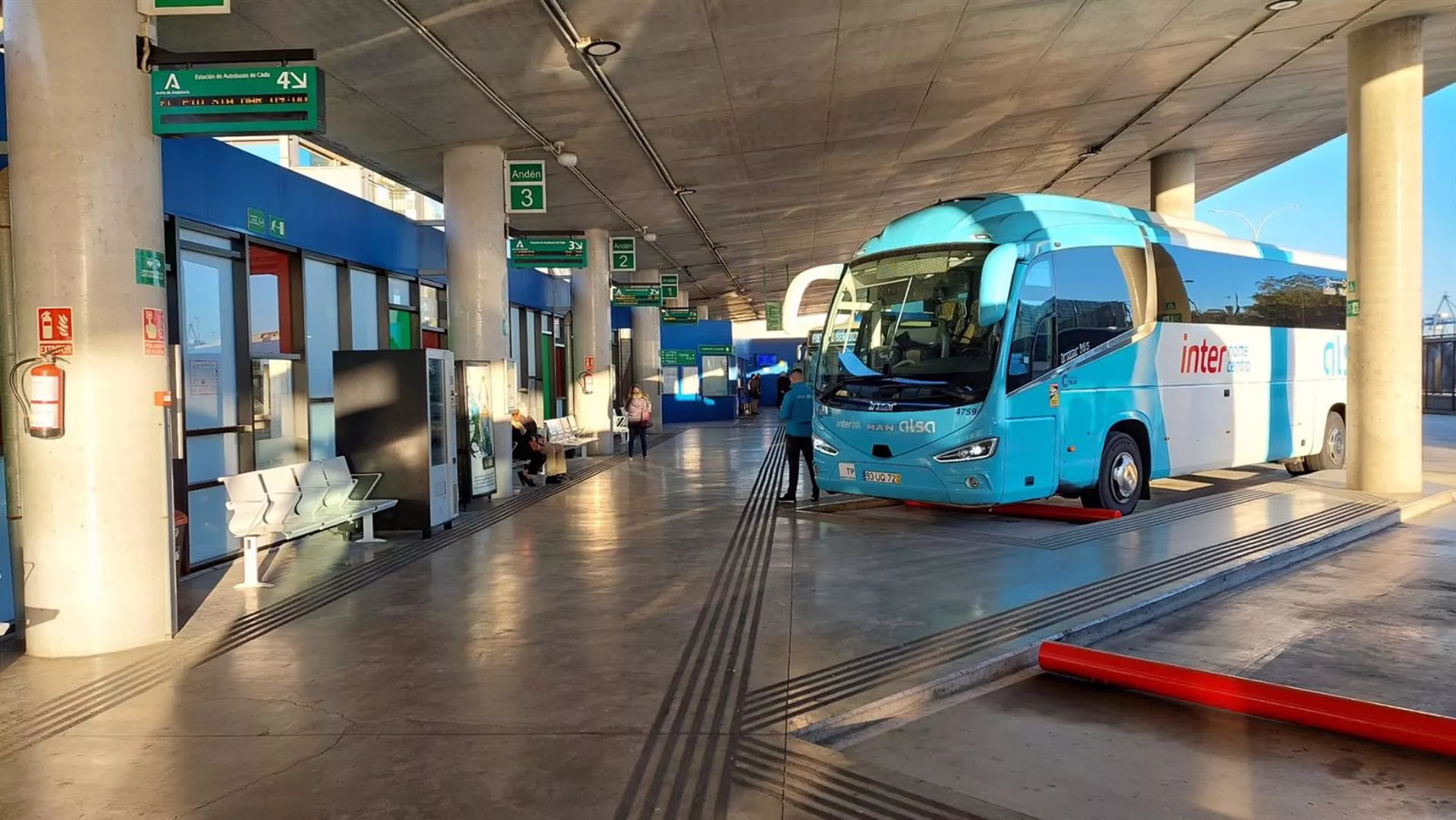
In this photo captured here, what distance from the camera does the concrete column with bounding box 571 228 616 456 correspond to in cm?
2053

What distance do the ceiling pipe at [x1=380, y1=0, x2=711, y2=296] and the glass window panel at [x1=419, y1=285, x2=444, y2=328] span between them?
291cm

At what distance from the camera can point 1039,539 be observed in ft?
30.1

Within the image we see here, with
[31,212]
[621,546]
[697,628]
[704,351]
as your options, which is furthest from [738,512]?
[704,351]

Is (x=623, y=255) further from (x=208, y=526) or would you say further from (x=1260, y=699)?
(x=1260, y=699)

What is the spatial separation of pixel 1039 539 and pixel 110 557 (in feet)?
25.0

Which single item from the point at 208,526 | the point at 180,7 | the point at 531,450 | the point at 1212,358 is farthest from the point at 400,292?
the point at 1212,358

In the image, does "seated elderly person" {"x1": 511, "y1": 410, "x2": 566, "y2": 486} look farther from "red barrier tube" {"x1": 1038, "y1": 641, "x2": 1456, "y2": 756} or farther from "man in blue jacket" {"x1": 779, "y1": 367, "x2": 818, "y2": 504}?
"red barrier tube" {"x1": 1038, "y1": 641, "x2": 1456, "y2": 756}

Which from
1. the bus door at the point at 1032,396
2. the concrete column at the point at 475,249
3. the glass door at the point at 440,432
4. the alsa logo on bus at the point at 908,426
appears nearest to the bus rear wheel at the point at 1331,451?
the bus door at the point at 1032,396

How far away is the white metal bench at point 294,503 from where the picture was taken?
26.2 feet

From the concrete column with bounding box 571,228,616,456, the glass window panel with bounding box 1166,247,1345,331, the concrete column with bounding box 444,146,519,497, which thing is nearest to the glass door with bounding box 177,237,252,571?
the concrete column with bounding box 444,146,519,497

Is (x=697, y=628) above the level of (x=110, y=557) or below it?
below

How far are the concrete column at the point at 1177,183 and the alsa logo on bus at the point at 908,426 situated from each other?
389 inches

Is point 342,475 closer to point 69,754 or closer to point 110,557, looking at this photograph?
point 110,557

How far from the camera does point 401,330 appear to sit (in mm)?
14016
